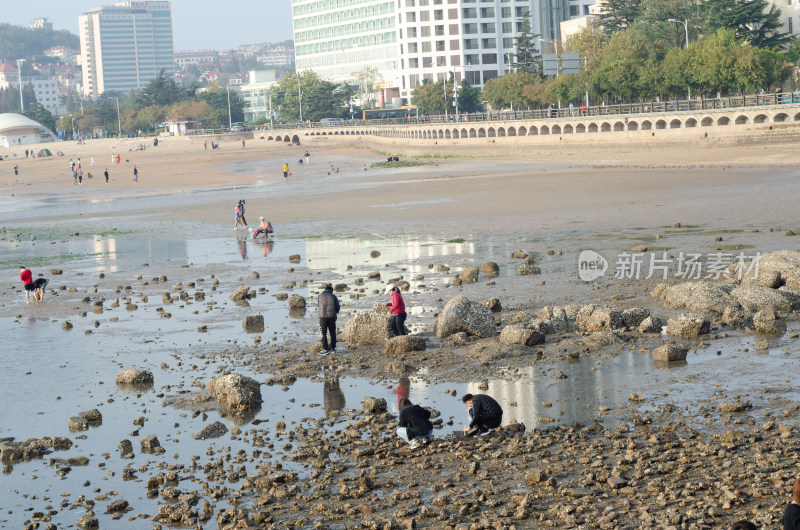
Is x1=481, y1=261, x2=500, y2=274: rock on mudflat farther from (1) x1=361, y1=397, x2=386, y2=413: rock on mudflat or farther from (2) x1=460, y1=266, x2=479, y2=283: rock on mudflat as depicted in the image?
(1) x1=361, y1=397, x2=386, y2=413: rock on mudflat

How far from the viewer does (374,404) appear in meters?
15.4

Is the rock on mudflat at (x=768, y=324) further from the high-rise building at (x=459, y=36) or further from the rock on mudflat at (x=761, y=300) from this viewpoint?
the high-rise building at (x=459, y=36)

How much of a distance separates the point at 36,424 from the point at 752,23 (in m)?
87.3

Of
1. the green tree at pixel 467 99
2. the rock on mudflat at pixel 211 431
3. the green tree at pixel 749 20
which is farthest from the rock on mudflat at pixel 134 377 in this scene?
the green tree at pixel 467 99

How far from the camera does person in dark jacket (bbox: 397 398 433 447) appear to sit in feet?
44.3

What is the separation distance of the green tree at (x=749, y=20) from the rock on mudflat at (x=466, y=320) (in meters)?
75.3

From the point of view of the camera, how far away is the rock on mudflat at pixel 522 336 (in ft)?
62.4

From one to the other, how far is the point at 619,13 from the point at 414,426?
11508 cm

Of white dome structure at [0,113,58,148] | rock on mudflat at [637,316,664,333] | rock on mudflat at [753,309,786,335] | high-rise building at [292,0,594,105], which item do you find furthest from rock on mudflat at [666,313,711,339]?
white dome structure at [0,113,58,148]

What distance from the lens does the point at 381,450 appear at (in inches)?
529

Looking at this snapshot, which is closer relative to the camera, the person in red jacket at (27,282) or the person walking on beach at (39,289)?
the person in red jacket at (27,282)

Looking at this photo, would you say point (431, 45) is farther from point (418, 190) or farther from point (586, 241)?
point (586, 241)

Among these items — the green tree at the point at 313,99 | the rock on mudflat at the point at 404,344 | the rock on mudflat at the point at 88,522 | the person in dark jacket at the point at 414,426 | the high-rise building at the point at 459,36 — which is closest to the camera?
the rock on mudflat at the point at 88,522

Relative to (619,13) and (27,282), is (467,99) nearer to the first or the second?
(619,13)
